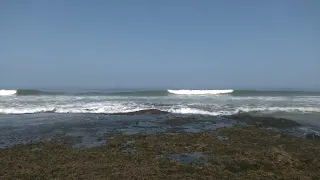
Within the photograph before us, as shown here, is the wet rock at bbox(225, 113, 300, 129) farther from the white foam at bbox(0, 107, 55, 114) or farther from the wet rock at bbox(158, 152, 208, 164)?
the white foam at bbox(0, 107, 55, 114)

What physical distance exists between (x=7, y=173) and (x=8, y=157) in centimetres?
180

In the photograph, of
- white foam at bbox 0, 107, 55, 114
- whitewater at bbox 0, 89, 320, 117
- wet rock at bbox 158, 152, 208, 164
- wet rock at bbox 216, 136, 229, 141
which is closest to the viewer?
wet rock at bbox 158, 152, 208, 164

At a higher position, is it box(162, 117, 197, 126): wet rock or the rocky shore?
box(162, 117, 197, 126): wet rock

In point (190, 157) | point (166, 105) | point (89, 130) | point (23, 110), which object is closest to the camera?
point (190, 157)

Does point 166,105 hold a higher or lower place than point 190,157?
higher

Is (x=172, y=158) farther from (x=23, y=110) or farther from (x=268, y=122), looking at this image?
(x=23, y=110)

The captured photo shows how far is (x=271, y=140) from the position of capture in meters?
11.5

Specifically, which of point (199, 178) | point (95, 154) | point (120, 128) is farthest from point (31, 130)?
point (199, 178)

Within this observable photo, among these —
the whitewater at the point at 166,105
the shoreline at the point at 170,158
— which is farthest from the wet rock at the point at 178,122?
the whitewater at the point at 166,105

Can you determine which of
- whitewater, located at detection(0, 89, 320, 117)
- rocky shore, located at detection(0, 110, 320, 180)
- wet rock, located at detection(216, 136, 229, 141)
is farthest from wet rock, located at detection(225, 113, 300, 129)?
wet rock, located at detection(216, 136, 229, 141)

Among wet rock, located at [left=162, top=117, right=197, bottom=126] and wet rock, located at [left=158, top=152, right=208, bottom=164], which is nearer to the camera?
wet rock, located at [left=158, top=152, right=208, bottom=164]

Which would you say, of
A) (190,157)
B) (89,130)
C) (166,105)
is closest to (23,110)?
(166,105)

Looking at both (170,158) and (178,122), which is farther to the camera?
(178,122)

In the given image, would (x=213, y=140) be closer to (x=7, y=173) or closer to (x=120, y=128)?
(x=120, y=128)
